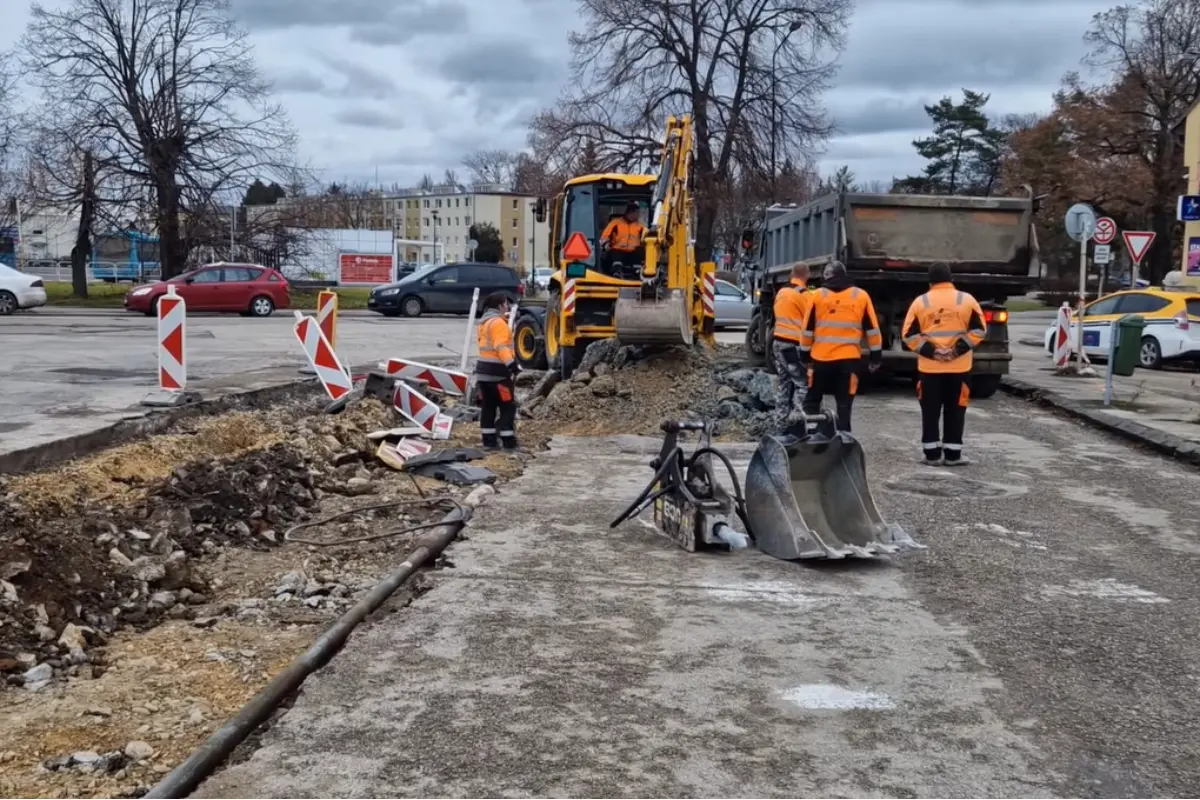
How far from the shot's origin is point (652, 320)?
538 inches

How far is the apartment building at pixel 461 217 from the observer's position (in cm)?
12356

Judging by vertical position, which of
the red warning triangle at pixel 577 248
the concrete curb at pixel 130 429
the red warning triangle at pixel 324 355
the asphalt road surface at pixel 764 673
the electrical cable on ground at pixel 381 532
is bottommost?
the asphalt road surface at pixel 764 673

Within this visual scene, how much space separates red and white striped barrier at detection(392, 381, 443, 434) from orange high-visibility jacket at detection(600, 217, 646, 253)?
525 centimetres

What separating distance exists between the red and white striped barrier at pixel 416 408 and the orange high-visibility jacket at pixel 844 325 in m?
3.79

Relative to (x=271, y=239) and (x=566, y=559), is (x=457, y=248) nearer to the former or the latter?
(x=271, y=239)

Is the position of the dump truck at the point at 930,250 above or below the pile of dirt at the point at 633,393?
above

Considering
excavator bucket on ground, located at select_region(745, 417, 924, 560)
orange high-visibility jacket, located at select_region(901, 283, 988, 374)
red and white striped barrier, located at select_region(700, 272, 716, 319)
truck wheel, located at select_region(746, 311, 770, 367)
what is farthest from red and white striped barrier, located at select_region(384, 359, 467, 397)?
excavator bucket on ground, located at select_region(745, 417, 924, 560)

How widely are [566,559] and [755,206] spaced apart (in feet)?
127

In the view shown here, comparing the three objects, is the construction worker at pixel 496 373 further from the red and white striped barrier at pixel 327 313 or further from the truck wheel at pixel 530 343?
the truck wheel at pixel 530 343

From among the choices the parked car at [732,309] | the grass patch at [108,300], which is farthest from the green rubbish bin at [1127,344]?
the grass patch at [108,300]

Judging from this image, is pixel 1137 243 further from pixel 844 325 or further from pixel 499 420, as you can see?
pixel 499 420

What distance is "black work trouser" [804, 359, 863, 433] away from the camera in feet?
34.6

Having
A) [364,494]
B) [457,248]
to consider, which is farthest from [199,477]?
[457,248]

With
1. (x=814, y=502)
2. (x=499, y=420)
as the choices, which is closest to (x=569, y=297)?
(x=499, y=420)
